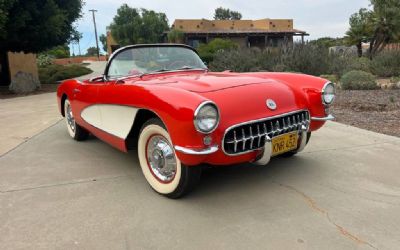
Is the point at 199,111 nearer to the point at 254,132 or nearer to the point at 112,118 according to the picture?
the point at 254,132

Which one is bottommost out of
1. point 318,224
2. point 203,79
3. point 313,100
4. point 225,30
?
point 318,224

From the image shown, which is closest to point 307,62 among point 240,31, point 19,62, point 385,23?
point 19,62

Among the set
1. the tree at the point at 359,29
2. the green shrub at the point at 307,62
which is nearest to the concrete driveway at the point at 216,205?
the green shrub at the point at 307,62

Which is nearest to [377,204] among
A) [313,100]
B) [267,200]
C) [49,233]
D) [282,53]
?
[267,200]

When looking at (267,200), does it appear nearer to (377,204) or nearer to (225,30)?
(377,204)

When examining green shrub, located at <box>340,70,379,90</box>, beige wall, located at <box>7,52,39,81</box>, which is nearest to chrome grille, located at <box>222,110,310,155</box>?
green shrub, located at <box>340,70,379,90</box>

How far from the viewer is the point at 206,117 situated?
9.77 feet

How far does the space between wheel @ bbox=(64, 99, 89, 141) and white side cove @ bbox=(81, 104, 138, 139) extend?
1.00 meters

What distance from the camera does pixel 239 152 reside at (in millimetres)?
3180

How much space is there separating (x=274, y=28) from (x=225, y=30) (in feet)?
18.5

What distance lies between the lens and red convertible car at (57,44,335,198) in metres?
3.02

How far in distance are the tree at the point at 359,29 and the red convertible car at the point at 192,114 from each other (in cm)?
2637

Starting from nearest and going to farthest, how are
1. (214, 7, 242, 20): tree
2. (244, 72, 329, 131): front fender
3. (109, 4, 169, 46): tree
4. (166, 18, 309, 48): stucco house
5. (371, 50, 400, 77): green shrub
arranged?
1. (244, 72, 329, 131): front fender
2. (371, 50, 400, 77): green shrub
3. (166, 18, 309, 48): stucco house
4. (109, 4, 169, 46): tree
5. (214, 7, 242, 20): tree

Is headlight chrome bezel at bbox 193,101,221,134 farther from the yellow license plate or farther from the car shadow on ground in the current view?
the yellow license plate
